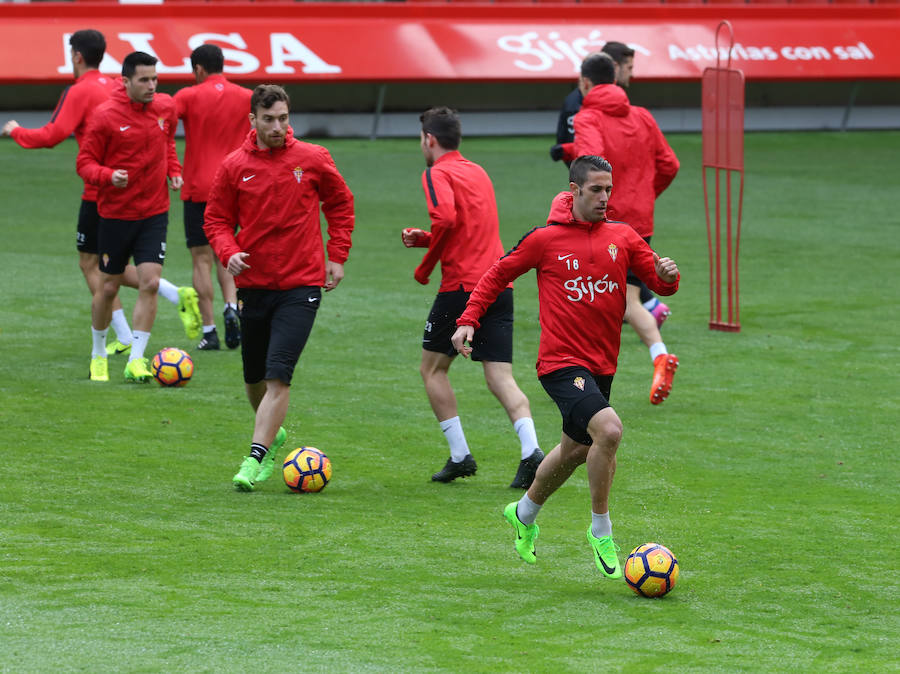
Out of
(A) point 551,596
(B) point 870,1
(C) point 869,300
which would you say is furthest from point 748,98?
(A) point 551,596

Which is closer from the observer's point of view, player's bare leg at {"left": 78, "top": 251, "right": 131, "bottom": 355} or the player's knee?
the player's knee

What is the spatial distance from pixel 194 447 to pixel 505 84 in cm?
2036

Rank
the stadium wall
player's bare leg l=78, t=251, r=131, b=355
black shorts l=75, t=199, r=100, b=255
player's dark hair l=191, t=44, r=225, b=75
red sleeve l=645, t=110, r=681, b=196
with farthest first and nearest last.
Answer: the stadium wall
player's dark hair l=191, t=44, r=225, b=75
player's bare leg l=78, t=251, r=131, b=355
black shorts l=75, t=199, r=100, b=255
red sleeve l=645, t=110, r=681, b=196

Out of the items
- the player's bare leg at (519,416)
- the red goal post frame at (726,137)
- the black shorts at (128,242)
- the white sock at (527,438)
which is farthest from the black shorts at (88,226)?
the red goal post frame at (726,137)

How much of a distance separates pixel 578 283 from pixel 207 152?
21.0ft

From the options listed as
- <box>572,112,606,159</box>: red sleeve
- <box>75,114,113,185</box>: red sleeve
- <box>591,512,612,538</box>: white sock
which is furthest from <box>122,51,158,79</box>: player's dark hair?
<box>591,512,612,538</box>: white sock

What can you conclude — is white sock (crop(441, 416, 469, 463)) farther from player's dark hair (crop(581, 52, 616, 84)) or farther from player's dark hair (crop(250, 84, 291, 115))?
player's dark hair (crop(581, 52, 616, 84))

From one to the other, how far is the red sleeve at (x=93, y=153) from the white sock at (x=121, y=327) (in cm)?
162

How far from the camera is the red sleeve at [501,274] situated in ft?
22.6

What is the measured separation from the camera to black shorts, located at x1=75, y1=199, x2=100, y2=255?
38.1 ft

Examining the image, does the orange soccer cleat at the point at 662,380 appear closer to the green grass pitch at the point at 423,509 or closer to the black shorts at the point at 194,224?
the green grass pitch at the point at 423,509

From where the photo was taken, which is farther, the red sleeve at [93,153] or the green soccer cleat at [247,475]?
the red sleeve at [93,153]

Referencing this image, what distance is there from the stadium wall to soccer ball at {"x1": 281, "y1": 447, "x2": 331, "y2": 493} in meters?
17.3

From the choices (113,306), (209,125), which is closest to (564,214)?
(113,306)
